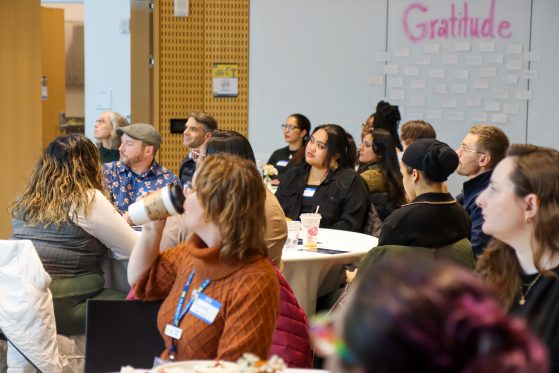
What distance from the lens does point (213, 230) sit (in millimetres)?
2557

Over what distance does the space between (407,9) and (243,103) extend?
2.09m

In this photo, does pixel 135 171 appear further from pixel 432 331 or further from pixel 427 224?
pixel 432 331

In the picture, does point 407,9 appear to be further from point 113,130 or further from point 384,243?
point 384,243

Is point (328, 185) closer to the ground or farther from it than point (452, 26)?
closer to the ground

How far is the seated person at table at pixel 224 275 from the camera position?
2453mm

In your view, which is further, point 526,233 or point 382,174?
point 382,174


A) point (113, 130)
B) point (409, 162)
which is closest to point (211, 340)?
point (409, 162)

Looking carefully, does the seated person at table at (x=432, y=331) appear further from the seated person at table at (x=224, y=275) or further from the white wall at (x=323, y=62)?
the white wall at (x=323, y=62)

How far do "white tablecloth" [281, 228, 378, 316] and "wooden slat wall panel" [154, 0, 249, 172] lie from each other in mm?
4559

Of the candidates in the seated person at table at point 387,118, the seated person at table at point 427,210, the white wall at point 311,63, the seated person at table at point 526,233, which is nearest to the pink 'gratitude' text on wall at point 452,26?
the white wall at point 311,63

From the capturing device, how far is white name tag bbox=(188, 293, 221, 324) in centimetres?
249

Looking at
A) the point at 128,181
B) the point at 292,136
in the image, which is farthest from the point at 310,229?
the point at 292,136

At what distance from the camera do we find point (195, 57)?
30.2 feet

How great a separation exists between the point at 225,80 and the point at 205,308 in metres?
6.99
